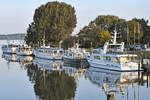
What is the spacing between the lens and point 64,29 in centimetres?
10419

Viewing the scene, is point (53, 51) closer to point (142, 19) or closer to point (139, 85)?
point (142, 19)

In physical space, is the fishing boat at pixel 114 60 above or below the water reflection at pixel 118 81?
above

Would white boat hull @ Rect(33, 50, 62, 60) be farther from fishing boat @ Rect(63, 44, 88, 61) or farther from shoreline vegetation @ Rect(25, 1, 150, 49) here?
shoreline vegetation @ Rect(25, 1, 150, 49)

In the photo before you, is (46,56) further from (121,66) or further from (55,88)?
(55,88)

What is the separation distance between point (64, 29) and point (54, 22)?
4.42 metres

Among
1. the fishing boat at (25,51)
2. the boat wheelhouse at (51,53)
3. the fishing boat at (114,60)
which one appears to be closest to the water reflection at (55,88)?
the fishing boat at (114,60)

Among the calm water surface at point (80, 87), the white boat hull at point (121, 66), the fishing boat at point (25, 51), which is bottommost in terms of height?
the calm water surface at point (80, 87)

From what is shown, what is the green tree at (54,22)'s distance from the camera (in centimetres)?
10338

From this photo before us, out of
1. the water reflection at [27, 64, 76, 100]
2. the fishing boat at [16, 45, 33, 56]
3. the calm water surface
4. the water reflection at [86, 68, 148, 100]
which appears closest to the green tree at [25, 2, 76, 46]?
the fishing boat at [16, 45, 33, 56]

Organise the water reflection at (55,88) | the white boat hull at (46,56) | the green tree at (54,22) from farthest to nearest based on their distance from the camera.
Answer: the green tree at (54,22) < the white boat hull at (46,56) < the water reflection at (55,88)

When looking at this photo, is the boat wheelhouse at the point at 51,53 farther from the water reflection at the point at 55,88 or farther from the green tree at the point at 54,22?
the water reflection at the point at 55,88

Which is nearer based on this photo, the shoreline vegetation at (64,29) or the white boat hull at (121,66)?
the white boat hull at (121,66)

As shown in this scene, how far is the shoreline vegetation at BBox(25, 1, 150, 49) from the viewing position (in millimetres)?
95875

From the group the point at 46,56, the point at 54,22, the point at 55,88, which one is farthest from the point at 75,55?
the point at 55,88
